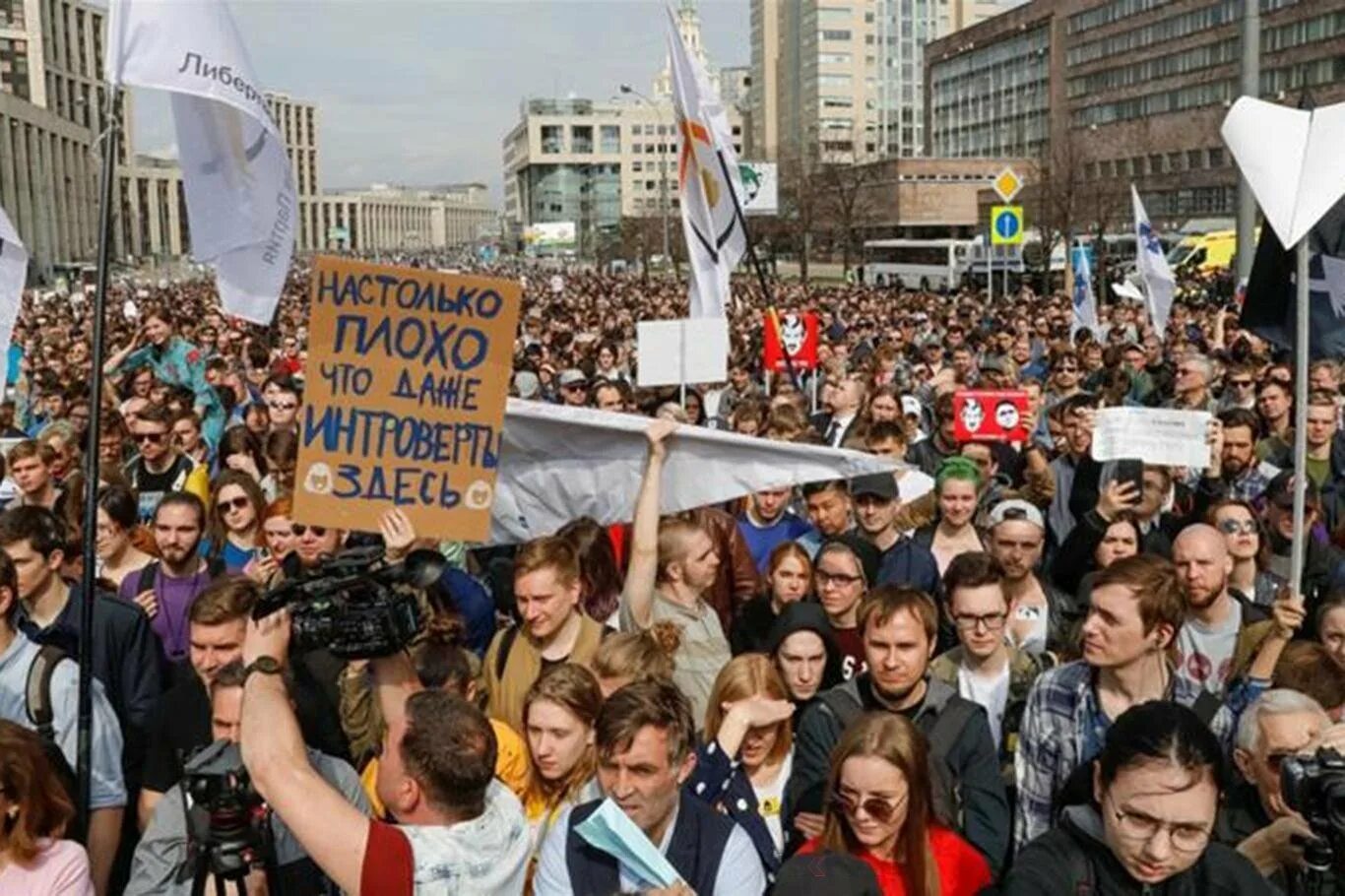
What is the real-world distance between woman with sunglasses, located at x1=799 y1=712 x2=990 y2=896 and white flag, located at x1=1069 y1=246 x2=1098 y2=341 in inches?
513

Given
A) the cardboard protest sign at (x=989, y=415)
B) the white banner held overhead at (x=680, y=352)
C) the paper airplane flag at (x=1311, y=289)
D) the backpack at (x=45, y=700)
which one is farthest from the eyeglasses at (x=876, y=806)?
the white banner held overhead at (x=680, y=352)

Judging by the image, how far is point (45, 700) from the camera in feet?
13.8

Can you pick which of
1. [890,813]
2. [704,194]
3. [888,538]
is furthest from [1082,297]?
[890,813]

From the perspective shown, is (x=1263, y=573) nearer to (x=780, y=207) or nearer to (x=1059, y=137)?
(x=780, y=207)

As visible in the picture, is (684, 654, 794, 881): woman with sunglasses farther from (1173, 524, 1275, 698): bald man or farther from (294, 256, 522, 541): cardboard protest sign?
(1173, 524, 1275, 698): bald man

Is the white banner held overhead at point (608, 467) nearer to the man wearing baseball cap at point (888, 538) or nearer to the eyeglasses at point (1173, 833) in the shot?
the man wearing baseball cap at point (888, 538)

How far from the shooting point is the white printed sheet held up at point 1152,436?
6.85m

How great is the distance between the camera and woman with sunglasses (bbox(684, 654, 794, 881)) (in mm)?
4043

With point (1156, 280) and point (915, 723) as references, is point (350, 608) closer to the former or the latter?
point (915, 723)

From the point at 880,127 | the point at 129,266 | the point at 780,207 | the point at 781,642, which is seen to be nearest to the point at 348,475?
the point at 781,642

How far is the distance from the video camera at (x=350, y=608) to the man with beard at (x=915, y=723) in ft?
4.64

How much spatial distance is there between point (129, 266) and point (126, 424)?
74.9 m

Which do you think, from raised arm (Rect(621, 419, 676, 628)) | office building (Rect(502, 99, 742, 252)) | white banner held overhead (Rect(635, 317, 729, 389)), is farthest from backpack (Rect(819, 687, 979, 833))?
office building (Rect(502, 99, 742, 252))

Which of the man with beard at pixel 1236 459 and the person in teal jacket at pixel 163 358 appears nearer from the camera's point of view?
the man with beard at pixel 1236 459
